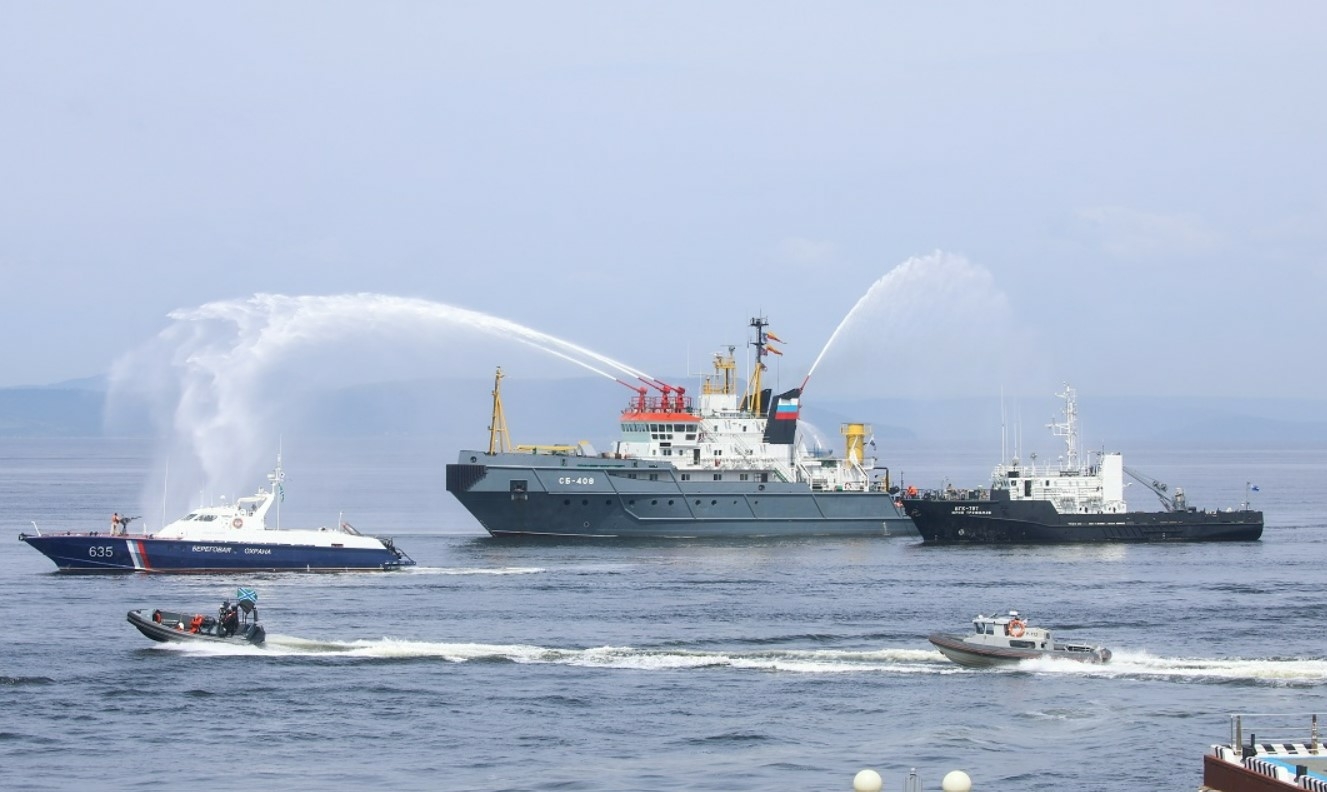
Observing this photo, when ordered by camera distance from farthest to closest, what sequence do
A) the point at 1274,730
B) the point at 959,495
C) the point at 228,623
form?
1. the point at 959,495
2. the point at 228,623
3. the point at 1274,730

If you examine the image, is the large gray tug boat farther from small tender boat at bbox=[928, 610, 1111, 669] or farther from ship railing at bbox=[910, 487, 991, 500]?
small tender boat at bbox=[928, 610, 1111, 669]

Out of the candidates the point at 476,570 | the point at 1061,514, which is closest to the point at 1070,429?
the point at 1061,514

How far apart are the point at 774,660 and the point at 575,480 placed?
41.3 meters

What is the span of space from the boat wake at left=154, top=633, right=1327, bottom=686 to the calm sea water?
5.1 inches

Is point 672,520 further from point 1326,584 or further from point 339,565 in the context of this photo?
→ point 1326,584

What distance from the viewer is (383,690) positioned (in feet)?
151

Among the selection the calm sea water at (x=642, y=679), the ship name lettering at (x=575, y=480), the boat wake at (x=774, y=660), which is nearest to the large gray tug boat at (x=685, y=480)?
the ship name lettering at (x=575, y=480)

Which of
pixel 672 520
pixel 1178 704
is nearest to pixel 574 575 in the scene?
pixel 672 520

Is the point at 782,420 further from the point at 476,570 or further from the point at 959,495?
the point at 476,570

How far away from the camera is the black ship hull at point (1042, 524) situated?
298ft

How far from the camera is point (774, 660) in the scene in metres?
49.8

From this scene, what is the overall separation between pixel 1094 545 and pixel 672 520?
877 inches

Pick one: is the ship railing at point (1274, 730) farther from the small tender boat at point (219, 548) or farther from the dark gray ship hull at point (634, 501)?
the dark gray ship hull at point (634, 501)

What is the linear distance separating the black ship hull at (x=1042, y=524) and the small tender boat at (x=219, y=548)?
30.6m
